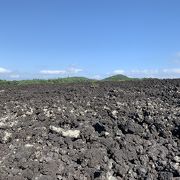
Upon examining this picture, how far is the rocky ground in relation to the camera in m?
11.6

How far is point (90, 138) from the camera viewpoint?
12766mm

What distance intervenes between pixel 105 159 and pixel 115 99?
13.4 ft

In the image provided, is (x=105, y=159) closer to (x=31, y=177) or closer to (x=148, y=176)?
(x=148, y=176)

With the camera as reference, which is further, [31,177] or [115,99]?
[115,99]

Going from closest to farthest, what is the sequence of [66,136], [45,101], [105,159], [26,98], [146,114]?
[105,159] → [66,136] → [146,114] → [45,101] → [26,98]

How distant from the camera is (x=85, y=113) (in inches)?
560

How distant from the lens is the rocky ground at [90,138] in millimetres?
11633

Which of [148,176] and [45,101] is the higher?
[45,101]

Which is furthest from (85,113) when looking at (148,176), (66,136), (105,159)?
(148,176)

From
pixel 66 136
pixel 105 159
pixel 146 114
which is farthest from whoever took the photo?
pixel 146 114

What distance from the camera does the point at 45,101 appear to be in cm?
1573

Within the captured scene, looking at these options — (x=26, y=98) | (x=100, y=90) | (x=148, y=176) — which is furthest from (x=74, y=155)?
(x=100, y=90)

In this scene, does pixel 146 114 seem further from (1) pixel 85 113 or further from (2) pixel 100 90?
(2) pixel 100 90

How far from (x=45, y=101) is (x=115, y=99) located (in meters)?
2.43
